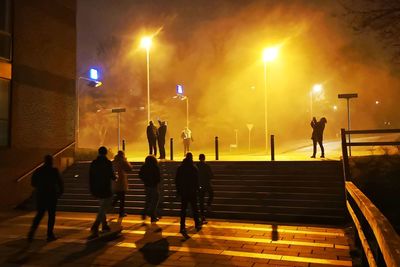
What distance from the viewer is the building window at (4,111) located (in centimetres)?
1376

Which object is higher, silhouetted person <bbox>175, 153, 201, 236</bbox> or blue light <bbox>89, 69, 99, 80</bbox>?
blue light <bbox>89, 69, 99, 80</bbox>

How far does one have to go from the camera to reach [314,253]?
6988 mm

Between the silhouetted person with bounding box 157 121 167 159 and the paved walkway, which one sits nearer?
the paved walkway

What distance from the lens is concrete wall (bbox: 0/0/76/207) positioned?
13.9 m

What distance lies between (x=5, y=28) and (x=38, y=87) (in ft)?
7.44

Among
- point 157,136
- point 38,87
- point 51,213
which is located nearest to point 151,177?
point 51,213

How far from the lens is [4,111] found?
1384 cm

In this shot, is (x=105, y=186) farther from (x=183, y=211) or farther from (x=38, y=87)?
(x=38, y=87)

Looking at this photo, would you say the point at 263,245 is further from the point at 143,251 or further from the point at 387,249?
the point at 387,249

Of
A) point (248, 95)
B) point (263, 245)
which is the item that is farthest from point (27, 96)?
point (248, 95)

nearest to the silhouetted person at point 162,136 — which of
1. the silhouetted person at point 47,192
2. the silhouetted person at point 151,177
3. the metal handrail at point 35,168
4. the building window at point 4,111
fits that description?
the metal handrail at point 35,168

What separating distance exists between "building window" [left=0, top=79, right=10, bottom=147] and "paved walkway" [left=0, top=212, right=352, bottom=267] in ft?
15.5

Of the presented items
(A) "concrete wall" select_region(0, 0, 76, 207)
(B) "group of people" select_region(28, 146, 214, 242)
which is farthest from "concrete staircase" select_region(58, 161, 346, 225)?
(A) "concrete wall" select_region(0, 0, 76, 207)

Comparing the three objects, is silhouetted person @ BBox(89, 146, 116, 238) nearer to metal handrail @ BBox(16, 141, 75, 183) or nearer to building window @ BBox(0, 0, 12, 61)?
metal handrail @ BBox(16, 141, 75, 183)
